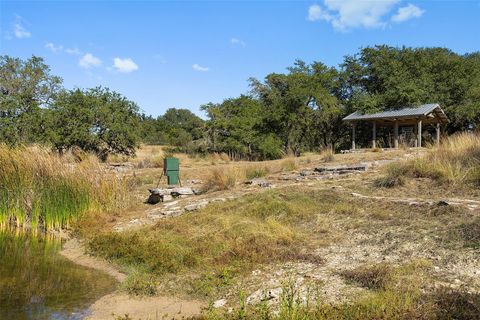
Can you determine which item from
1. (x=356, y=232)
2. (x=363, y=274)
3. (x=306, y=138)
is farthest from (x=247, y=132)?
(x=363, y=274)

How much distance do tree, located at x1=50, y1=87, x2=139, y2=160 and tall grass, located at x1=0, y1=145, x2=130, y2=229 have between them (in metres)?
11.5

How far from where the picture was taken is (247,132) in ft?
90.7

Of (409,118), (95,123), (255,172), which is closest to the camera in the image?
(255,172)

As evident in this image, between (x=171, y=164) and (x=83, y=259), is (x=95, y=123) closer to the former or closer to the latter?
(x=171, y=164)

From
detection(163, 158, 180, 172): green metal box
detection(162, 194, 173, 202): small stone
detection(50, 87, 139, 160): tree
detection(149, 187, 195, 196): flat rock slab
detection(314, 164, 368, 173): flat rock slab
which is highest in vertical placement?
detection(50, 87, 139, 160): tree

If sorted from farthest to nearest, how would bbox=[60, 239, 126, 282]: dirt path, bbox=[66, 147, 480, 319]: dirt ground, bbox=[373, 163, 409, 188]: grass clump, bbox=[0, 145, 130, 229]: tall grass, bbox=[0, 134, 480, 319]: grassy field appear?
bbox=[373, 163, 409, 188]: grass clump, bbox=[0, 145, 130, 229]: tall grass, bbox=[60, 239, 126, 282]: dirt path, bbox=[66, 147, 480, 319]: dirt ground, bbox=[0, 134, 480, 319]: grassy field

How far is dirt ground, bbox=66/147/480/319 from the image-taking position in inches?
191

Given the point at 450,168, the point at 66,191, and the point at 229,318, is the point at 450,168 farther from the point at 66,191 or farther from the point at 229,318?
the point at 66,191

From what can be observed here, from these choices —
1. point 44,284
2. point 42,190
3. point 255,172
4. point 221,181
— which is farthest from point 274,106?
point 44,284

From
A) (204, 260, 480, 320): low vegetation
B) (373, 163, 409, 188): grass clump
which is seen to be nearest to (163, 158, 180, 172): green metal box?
(373, 163, 409, 188): grass clump

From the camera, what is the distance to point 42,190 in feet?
30.2

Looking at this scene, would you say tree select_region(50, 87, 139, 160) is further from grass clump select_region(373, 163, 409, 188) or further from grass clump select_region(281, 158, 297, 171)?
grass clump select_region(373, 163, 409, 188)

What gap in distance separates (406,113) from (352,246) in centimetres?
2014

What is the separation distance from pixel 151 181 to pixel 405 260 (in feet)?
35.8
